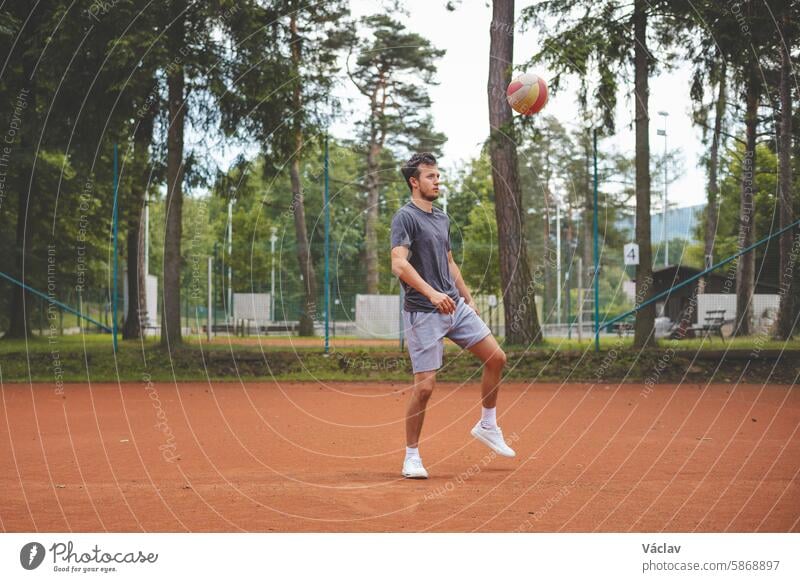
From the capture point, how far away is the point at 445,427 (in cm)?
1177

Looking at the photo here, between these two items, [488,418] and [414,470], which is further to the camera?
[488,418]

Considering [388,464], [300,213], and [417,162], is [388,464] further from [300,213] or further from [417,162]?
[300,213]

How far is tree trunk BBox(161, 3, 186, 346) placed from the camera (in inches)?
777

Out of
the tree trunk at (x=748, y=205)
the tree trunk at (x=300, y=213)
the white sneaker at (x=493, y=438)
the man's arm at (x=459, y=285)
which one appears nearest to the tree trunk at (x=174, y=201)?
the tree trunk at (x=300, y=213)

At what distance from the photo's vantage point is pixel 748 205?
24.9m

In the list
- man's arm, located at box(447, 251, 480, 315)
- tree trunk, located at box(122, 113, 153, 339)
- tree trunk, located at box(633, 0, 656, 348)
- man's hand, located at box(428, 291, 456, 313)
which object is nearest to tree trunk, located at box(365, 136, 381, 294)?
tree trunk, located at box(122, 113, 153, 339)

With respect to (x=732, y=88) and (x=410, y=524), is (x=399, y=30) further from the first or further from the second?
(x=410, y=524)

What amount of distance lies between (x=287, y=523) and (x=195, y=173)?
17.5 metres

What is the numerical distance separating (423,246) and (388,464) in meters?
2.14

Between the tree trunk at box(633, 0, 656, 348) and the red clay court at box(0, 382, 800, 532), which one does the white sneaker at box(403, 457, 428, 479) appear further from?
the tree trunk at box(633, 0, 656, 348)

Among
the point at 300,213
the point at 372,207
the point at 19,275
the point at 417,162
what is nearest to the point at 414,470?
the point at 417,162

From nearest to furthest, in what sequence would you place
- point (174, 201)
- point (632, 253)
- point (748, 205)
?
point (632, 253), point (174, 201), point (748, 205)

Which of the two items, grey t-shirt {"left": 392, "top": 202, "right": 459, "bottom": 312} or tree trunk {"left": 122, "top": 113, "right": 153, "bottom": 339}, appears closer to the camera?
grey t-shirt {"left": 392, "top": 202, "right": 459, "bottom": 312}

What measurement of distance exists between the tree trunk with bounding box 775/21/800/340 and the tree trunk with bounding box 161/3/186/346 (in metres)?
12.0
